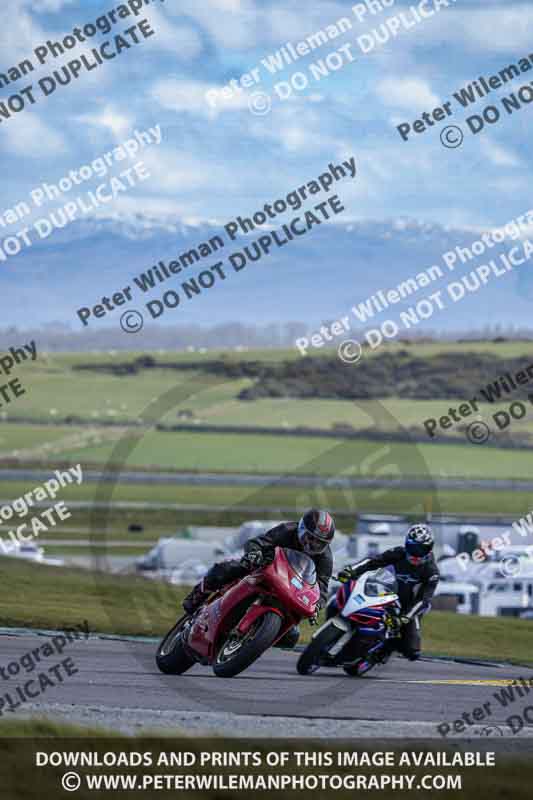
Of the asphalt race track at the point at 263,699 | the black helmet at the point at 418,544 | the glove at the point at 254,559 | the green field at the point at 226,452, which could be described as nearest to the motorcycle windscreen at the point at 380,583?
the black helmet at the point at 418,544

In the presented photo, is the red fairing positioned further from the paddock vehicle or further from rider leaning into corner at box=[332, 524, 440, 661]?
rider leaning into corner at box=[332, 524, 440, 661]

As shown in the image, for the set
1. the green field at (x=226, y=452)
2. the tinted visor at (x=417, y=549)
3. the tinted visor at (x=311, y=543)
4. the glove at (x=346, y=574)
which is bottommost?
the green field at (x=226, y=452)

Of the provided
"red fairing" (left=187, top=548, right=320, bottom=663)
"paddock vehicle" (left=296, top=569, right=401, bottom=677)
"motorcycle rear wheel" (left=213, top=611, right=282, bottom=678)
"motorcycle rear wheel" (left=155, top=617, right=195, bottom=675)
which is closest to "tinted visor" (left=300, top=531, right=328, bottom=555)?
"red fairing" (left=187, top=548, right=320, bottom=663)

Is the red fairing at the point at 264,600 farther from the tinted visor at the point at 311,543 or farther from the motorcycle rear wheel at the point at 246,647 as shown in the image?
the tinted visor at the point at 311,543

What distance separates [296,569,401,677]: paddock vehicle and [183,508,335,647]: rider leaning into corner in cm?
163

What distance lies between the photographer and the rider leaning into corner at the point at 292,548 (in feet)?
46.0

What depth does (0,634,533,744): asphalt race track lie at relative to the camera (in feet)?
40.5

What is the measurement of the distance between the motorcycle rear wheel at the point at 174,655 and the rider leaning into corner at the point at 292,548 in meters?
0.72

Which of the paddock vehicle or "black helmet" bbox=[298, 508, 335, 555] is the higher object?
"black helmet" bbox=[298, 508, 335, 555]

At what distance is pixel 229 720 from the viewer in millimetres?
12492

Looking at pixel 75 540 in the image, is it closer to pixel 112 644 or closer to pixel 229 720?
pixel 112 644

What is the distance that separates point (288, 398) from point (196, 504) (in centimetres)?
8854

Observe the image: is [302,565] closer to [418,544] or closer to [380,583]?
[380,583]

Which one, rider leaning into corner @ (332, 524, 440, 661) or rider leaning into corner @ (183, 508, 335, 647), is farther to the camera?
rider leaning into corner @ (332, 524, 440, 661)
